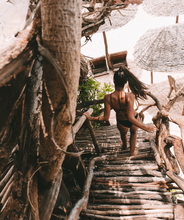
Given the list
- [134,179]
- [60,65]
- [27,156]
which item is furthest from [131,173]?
[60,65]

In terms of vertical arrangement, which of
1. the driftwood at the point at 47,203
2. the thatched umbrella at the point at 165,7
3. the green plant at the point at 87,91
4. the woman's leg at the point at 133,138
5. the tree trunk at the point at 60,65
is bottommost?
the woman's leg at the point at 133,138

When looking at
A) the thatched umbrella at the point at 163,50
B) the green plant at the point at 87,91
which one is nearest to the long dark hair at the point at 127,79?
the green plant at the point at 87,91

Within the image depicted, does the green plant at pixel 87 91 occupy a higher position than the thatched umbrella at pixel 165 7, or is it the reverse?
the thatched umbrella at pixel 165 7

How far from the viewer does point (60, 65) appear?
759 millimetres

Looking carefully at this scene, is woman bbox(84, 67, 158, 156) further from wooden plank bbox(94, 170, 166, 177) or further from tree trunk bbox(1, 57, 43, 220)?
tree trunk bbox(1, 57, 43, 220)

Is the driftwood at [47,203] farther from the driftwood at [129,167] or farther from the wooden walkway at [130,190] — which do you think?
the driftwood at [129,167]

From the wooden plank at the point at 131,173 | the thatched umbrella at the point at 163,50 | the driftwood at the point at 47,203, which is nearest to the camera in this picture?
the driftwood at the point at 47,203

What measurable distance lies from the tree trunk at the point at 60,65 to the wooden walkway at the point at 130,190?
161 centimetres

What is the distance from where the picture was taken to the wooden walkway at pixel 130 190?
6.68 feet

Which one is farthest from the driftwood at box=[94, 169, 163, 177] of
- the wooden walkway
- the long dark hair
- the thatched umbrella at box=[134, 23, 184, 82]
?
the thatched umbrella at box=[134, 23, 184, 82]

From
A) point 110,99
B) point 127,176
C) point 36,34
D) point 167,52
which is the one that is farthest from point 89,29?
point 167,52

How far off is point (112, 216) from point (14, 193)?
156 centimetres

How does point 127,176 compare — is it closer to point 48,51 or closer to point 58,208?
point 58,208

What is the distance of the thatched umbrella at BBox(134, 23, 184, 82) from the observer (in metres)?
4.71
